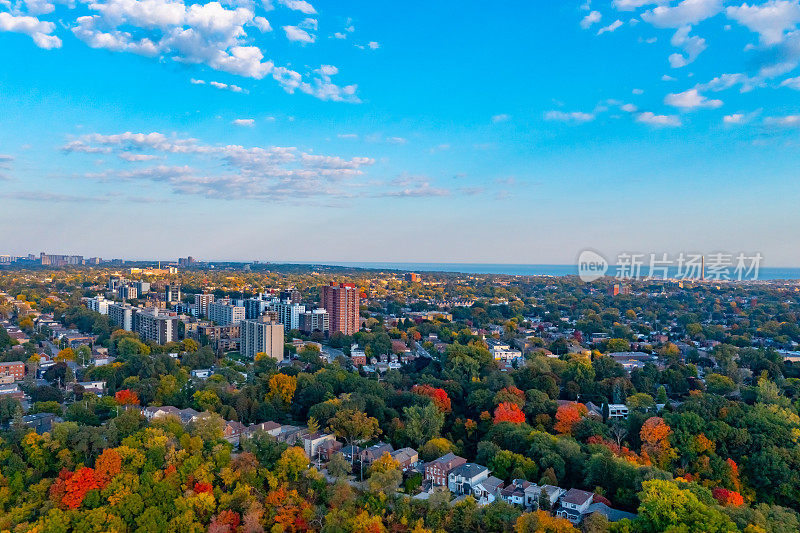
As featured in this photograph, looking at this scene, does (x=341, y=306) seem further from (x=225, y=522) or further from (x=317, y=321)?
(x=225, y=522)

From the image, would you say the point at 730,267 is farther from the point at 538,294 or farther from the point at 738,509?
the point at 538,294

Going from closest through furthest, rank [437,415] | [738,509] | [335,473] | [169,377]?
1. [738,509]
2. [335,473]
3. [437,415]
4. [169,377]

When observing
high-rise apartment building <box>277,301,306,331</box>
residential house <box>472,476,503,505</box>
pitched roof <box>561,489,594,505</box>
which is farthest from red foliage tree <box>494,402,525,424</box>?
high-rise apartment building <box>277,301,306,331</box>

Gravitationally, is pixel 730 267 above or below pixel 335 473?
above

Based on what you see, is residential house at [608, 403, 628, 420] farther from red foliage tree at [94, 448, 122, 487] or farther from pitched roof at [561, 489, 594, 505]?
red foliage tree at [94, 448, 122, 487]

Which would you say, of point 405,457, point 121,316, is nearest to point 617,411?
point 405,457

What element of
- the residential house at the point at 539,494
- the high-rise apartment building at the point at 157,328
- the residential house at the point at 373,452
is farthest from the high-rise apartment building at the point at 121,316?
the residential house at the point at 539,494

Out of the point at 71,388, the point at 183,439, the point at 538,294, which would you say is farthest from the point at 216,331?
the point at 538,294
